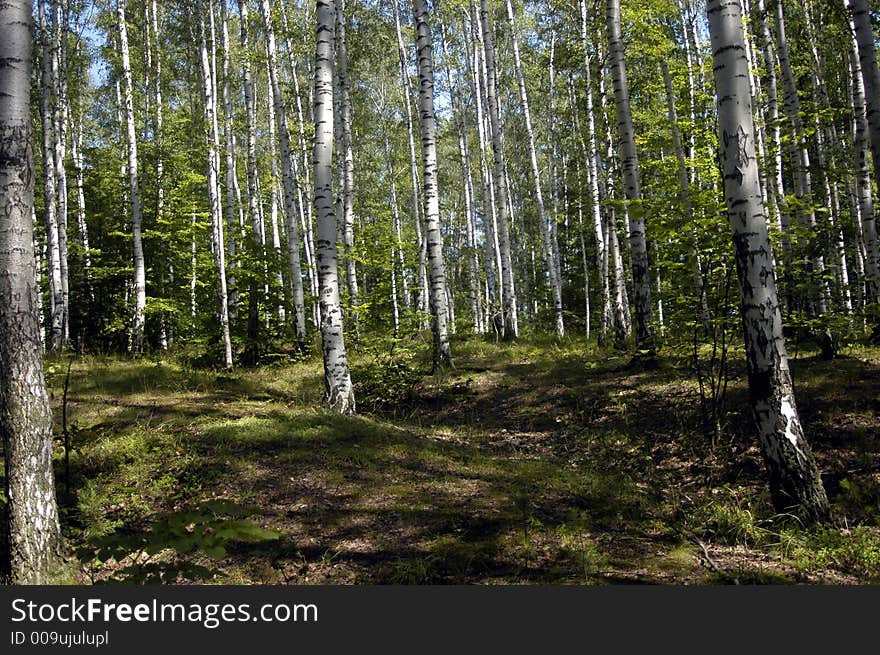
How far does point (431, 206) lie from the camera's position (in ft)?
36.4

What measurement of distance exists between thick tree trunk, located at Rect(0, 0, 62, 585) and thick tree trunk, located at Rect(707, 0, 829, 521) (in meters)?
5.01

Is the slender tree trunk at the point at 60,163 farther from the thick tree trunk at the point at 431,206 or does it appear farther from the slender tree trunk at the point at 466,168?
the slender tree trunk at the point at 466,168

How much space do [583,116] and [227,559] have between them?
19012 mm

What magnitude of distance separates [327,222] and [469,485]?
4294 millimetres

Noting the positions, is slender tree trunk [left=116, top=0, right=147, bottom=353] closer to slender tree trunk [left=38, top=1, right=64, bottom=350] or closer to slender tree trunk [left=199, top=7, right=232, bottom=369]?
slender tree trunk [left=38, top=1, right=64, bottom=350]

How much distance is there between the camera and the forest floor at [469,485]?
3.71 meters

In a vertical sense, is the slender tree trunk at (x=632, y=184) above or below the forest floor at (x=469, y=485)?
above

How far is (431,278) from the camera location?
1102 cm

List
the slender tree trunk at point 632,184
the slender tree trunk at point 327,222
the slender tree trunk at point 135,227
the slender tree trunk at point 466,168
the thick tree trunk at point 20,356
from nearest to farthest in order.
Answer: the thick tree trunk at point 20,356
the slender tree trunk at point 327,222
the slender tree trunk at point 632,184
the slender tree trunk at point 135,227
the slender tree trunk at point 466,168

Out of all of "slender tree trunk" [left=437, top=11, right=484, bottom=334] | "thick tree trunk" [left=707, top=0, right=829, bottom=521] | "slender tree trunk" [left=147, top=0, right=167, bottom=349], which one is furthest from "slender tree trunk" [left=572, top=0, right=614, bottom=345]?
"slender tree trunk" [left=147, top=0, right=167, bottom=349]

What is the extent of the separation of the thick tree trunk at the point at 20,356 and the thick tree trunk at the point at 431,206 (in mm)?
7702

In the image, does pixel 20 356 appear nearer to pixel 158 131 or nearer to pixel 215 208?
pixel 215 208

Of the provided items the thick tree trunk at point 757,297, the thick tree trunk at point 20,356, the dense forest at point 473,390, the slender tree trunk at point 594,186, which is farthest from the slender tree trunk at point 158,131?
the thick tree trunk at point 757,297

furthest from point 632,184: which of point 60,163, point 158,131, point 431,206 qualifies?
point 158,131
